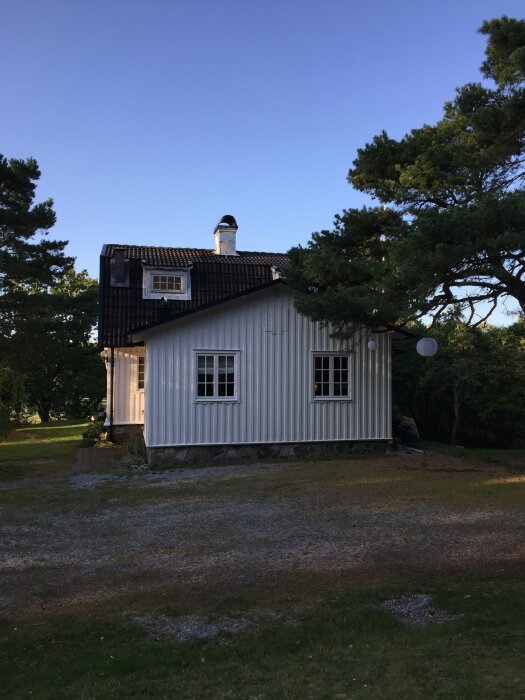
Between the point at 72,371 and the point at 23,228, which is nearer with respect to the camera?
the point at 23,228

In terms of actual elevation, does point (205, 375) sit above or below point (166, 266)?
below

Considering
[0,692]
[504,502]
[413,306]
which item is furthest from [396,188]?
[0,692]

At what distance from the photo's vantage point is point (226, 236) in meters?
22.1

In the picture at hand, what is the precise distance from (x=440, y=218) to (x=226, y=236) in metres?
13.5

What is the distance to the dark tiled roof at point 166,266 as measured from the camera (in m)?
18.1

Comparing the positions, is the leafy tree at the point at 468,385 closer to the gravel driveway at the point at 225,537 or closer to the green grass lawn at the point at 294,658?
the gravel driveway at the point at 225,537

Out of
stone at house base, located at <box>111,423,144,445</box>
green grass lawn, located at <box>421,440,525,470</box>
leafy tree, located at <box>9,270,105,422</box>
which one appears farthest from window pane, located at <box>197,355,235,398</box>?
leafy tree, located at <box>9,270,105,422</box>

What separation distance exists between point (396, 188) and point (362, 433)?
6.84m

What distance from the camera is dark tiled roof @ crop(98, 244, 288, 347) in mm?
18094

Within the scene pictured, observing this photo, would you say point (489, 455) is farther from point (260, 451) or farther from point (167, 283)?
point (167, 283)

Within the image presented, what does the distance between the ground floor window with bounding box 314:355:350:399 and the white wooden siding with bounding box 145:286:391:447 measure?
189mm

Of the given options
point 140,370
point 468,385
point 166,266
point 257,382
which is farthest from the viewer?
point 468,385

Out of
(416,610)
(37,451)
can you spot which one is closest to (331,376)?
(37,451)

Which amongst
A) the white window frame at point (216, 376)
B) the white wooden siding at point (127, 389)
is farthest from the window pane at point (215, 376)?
the white wooden siding at point (127, 389)
